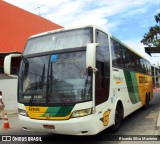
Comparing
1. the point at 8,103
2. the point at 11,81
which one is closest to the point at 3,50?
the point at 11,81

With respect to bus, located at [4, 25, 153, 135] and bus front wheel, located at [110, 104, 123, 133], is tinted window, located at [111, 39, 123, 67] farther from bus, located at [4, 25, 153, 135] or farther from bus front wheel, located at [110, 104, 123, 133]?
bus front wheel, located at [110, 104, 123, 133]

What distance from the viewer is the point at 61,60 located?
786cm

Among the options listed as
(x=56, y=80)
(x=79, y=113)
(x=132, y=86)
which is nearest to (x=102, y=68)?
(x=56, y=80)

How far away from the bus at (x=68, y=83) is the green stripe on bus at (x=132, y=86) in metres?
2.47

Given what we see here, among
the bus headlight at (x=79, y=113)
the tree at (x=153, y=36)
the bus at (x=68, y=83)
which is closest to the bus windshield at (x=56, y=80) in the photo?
the bus at (x=68, y=83)

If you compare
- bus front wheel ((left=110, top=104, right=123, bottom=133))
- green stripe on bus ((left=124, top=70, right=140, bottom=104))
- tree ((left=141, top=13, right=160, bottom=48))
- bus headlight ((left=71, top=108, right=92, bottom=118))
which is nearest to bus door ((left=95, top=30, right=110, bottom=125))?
bus headlight ((left=71, top=108, right=92, bottom=118))

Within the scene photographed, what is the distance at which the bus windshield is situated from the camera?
7461 millimetres

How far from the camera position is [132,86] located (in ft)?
40.9

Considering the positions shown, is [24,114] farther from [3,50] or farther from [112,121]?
[3,50]

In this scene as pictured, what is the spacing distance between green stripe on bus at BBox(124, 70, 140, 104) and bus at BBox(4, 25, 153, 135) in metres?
2.47

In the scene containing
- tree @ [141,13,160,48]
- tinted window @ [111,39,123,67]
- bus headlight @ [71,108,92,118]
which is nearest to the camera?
bus headlight @ [71,108,92,118]

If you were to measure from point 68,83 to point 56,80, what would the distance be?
36cm

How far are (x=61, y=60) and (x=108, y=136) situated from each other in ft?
9.54

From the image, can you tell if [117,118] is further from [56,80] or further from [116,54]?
[56,80]
